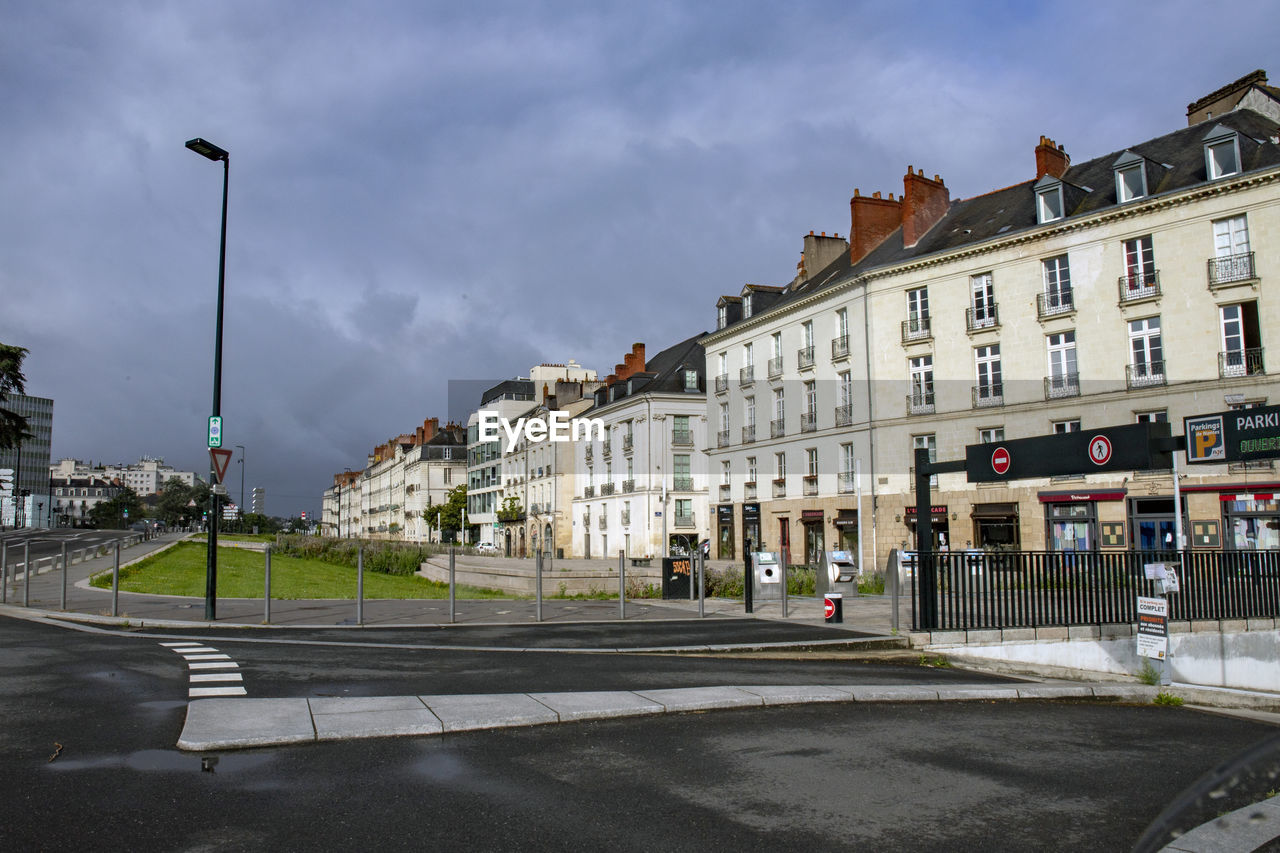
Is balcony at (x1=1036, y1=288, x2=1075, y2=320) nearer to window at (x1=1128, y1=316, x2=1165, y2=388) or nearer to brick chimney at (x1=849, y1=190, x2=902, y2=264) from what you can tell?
window at (x1=1128, y1=316, x2=1165, y2=388)

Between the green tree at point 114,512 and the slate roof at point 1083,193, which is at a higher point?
the slate roof at point 1083,193

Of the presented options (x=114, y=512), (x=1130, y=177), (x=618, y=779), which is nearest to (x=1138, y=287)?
(x=1130, y=177)

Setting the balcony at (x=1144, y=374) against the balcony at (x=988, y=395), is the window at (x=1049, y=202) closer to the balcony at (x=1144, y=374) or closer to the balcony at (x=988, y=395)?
the balcony at (x=988, y=395)

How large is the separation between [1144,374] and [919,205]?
14196 mm

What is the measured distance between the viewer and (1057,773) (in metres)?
6.32

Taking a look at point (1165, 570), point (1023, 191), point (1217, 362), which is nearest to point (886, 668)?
point (1165, 570)

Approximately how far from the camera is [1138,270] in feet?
113

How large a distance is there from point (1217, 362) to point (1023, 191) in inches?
504

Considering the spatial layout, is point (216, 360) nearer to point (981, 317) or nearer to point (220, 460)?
point (220, 460)

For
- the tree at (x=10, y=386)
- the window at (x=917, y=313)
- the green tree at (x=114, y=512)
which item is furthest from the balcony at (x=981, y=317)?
the green tree at (x=114, y=512)

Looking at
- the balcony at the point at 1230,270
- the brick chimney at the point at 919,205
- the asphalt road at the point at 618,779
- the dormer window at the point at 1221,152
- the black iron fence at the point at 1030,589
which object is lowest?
the asphalt road at the point at 618,779

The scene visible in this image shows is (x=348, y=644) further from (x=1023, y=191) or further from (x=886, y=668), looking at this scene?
(x=1023, y=191)

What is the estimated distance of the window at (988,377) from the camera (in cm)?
3866

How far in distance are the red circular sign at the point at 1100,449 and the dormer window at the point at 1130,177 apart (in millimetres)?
26835
